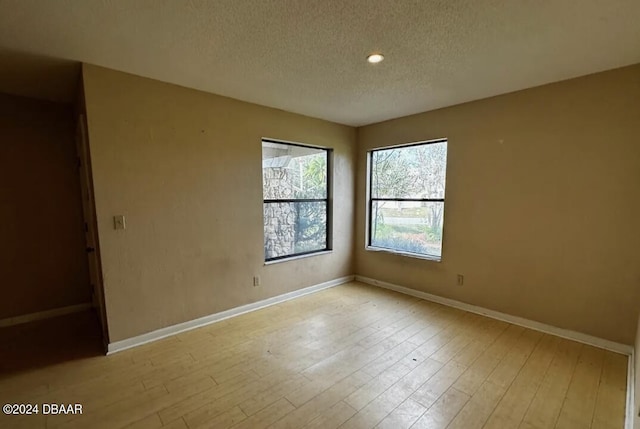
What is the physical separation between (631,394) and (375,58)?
10.0ft

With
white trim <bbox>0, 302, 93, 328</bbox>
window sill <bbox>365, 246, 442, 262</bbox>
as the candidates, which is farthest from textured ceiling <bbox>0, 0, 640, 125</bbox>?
white trim <bbox>0, 302, 93, 328</bbox>

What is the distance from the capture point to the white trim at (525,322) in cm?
254

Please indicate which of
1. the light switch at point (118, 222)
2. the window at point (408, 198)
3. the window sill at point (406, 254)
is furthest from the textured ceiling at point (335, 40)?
the window sill at point (406, 254)

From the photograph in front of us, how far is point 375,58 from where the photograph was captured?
2.23 meters

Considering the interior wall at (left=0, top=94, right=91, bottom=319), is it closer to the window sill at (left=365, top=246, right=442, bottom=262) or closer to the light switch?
the light switch

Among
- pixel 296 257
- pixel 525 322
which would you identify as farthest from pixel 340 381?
pixel 525 322

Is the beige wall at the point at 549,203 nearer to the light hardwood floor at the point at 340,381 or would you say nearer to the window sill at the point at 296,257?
the light hardwood floor at the point at 340,381

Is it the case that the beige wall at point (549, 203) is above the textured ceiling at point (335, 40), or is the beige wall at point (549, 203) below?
below

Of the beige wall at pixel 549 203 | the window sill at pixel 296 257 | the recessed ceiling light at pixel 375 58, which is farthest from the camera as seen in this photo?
the window sill at pixel 296 257

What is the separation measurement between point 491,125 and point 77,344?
4836 millimetres

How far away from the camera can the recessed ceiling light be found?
2.19m

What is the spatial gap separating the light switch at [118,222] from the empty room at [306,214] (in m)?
0.01

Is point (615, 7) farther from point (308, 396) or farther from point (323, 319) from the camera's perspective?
point (323, 319)

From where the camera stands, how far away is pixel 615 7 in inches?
64.1
